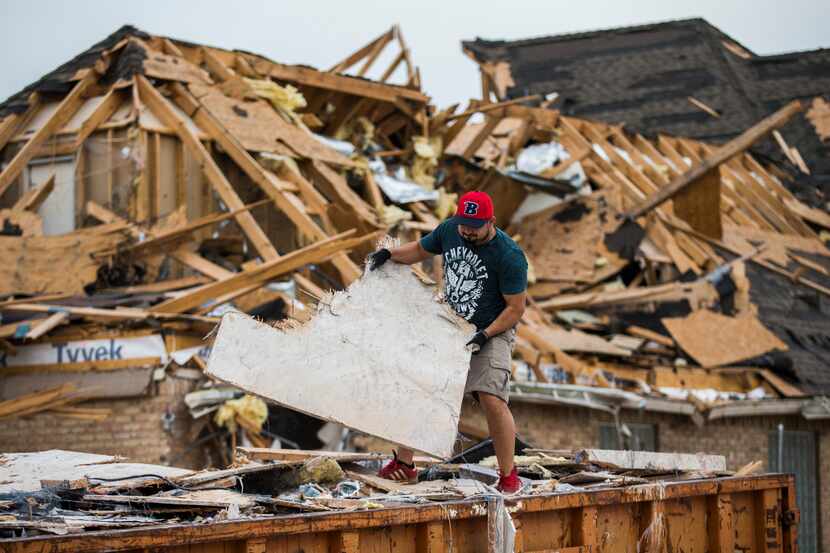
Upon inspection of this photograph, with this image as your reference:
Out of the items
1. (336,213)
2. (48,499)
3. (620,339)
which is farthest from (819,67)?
(48,499)

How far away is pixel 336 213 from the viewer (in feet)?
52.4

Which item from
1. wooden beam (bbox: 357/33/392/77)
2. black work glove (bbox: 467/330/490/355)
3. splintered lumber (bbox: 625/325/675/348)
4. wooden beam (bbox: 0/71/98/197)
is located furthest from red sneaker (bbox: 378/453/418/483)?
wooden beam (bbox: 357/33/392/77)

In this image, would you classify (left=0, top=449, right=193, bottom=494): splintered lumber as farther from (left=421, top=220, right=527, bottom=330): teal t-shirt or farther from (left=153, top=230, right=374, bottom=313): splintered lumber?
(left=153, top=230, right=374, bottom=313): splintered lumber

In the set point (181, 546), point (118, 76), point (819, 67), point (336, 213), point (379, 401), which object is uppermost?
point (819, 67)

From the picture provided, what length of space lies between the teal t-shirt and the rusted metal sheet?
1.28 m

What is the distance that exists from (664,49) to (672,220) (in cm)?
1268

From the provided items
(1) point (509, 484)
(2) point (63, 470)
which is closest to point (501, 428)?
(1) point (509, 484)

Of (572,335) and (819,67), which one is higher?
(819,67)

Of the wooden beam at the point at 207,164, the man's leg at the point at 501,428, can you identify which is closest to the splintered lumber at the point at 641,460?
the man's leg at the point at 501,428

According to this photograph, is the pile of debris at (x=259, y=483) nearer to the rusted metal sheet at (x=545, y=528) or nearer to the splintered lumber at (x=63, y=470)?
the splintered lumber at (x=63, y=470)

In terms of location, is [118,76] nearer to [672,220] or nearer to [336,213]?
[336,213]

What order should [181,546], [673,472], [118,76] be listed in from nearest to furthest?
[181,546] < [673,472] < [118,76]

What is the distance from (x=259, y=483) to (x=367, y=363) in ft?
2.97

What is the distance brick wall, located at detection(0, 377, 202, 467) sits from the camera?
1366 centimetres
